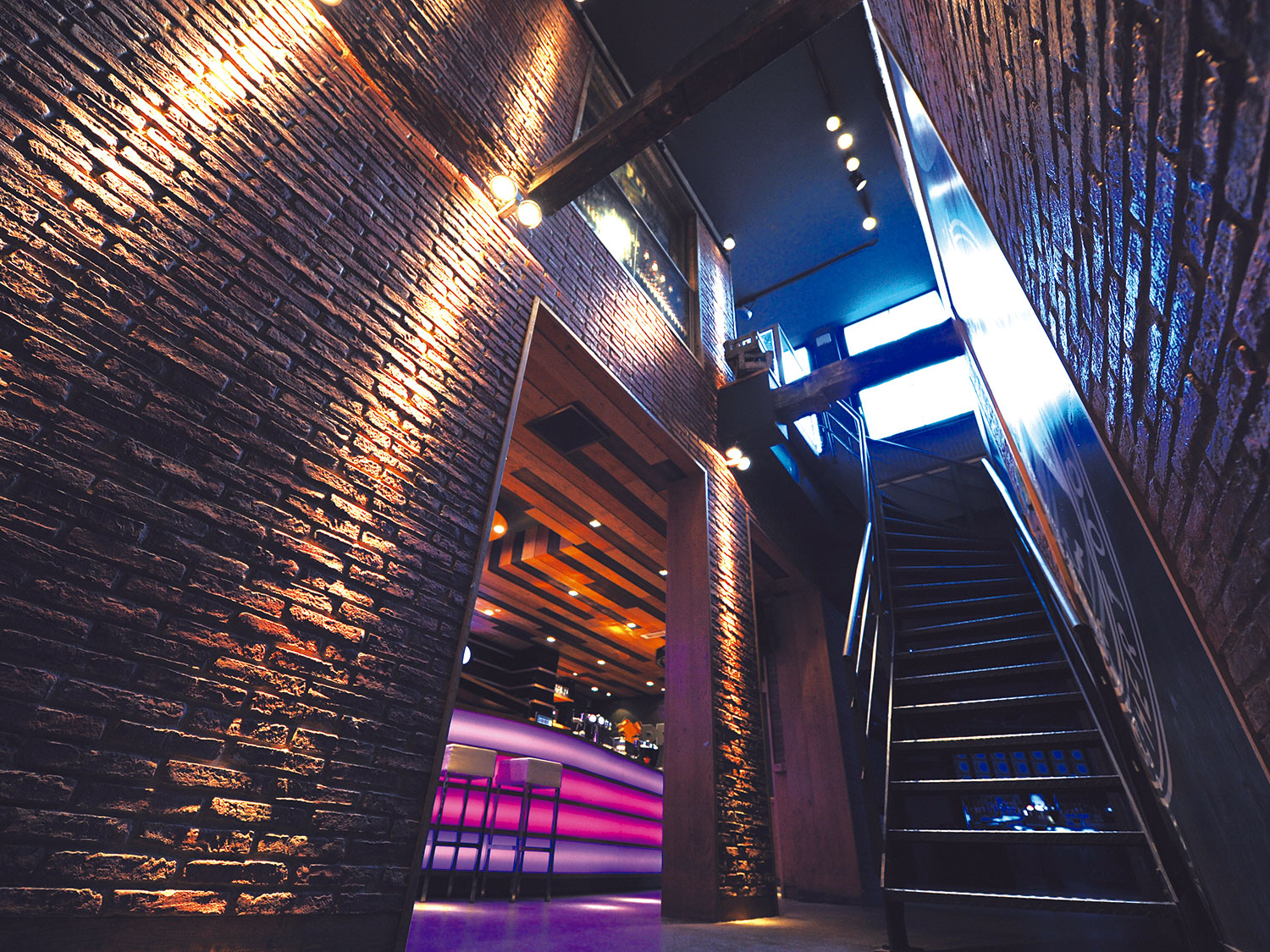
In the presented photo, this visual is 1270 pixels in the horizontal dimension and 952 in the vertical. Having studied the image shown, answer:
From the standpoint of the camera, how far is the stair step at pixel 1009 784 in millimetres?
2316

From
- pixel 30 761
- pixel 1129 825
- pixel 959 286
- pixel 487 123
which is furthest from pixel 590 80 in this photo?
pixel 1129 825

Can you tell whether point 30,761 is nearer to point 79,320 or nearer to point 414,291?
point 79,320

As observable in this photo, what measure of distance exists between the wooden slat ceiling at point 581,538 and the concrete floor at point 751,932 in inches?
129

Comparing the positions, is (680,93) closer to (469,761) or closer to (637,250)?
(637,250)

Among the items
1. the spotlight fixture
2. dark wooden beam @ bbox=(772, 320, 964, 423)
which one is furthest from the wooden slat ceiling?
dark wooden beam @ bbox=(772, 320, 964, 423)

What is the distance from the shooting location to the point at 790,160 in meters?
7.11

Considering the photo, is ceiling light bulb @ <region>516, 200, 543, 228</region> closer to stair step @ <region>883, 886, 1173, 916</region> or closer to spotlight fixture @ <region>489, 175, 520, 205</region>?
spotlight fixture @ <region>489, 175, 520, 205</region>

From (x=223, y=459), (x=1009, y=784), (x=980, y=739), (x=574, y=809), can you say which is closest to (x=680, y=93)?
(x=223, y=459)

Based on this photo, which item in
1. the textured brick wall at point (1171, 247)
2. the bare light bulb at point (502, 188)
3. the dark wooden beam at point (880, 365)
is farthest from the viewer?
the dark wooden beam at point (880, 365)

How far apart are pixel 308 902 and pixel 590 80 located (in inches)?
255

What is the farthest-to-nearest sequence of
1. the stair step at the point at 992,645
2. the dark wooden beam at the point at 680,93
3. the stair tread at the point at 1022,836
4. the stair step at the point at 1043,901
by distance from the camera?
the dark wooden beam at the point at 680,93 → the stair step at the point at 992,645 → the stair tread at the point at 1022,836 → the stair step at the point at 1043,901

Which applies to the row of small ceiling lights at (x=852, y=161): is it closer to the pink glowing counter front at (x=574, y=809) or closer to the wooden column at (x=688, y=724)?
the wooden column at (x=688, y=724)

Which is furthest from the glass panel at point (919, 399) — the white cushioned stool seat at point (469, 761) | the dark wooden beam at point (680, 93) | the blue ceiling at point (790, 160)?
the white cushioned stool seat at point (469, 761)

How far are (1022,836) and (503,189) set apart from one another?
4.18 metres
